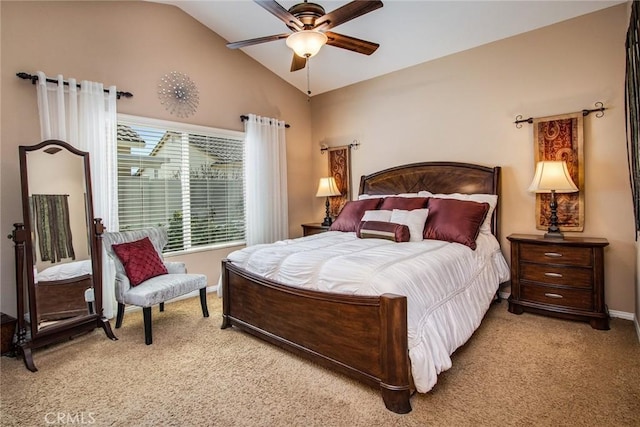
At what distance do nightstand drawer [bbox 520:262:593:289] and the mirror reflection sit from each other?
3.98 m

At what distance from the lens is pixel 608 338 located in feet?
8.68

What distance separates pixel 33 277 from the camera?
8.53 ft

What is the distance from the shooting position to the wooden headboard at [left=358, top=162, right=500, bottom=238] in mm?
3670

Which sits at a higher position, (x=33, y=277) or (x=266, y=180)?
(x=266, y=180)

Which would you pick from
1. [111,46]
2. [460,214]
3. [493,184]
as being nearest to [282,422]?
[460,214]

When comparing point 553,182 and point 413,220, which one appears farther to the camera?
point 413,220

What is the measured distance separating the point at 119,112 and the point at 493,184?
402cm

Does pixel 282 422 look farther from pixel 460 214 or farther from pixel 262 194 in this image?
pixel 262 194

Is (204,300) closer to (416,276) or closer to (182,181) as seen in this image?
(182,181)

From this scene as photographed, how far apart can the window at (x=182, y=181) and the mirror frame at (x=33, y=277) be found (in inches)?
23.0

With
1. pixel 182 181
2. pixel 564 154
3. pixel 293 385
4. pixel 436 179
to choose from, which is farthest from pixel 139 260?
pixel 564 154

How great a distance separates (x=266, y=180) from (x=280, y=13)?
2570 millimetres

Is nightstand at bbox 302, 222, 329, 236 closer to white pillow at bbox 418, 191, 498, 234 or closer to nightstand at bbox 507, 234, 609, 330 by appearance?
white pillow at bbox 418, 191, 498, 234

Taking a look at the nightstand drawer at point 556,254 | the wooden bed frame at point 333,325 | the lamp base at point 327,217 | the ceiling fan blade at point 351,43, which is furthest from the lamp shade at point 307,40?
the lamp base at point 327,217
